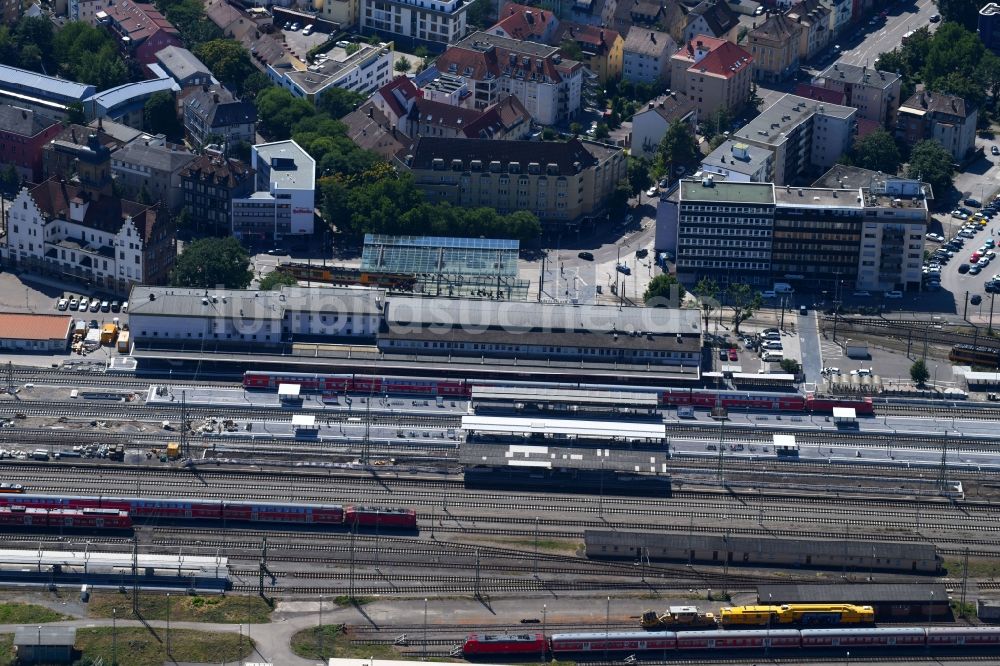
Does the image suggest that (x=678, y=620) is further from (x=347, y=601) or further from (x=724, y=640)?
(x=347, y=601)

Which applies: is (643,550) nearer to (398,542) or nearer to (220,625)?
(398,542)

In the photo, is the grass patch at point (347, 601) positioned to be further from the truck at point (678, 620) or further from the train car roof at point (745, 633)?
the train car roof at point (745, 633)

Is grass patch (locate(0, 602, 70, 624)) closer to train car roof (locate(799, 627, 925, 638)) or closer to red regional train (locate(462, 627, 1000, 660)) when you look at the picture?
red regional train (locate(462, 627, 1000, 660))

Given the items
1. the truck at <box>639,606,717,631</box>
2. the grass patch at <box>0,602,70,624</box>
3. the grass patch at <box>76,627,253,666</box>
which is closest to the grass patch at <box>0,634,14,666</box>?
the grass patch at <box>0,602,70,624</box>

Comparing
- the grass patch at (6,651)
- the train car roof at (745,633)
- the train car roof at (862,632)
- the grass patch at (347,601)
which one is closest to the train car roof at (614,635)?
the train car roof at (745,633)

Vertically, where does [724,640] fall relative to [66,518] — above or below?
below

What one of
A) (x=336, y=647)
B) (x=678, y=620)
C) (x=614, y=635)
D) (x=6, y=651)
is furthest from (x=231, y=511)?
(x=678, y=620)

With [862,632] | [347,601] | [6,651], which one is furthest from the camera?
[347,601]
